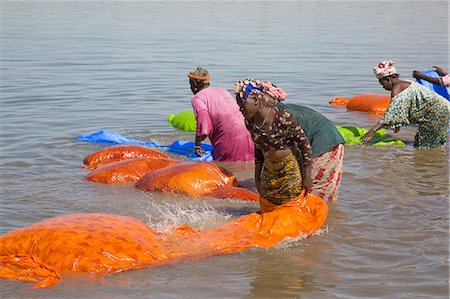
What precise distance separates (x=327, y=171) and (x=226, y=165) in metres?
1.97

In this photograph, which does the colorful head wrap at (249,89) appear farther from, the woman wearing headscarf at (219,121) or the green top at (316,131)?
the woman wearing headscarf at (219,121)

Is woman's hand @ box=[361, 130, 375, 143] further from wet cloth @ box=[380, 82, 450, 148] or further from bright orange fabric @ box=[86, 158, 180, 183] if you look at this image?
bright orange fabric @ box=[86, 158, 180, 183]

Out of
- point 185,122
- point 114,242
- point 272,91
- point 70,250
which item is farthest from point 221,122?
point 70,250

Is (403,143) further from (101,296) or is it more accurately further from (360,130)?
(101,296)

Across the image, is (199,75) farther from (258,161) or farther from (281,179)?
(281,179)

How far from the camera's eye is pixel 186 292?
502 cm

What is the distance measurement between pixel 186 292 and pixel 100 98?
371 inches

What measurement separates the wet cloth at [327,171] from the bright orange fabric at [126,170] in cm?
195

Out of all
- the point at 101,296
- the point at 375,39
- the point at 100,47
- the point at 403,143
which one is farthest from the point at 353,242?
the point at 375,39

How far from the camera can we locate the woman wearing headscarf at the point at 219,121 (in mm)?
8258

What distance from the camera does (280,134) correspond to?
578 cm

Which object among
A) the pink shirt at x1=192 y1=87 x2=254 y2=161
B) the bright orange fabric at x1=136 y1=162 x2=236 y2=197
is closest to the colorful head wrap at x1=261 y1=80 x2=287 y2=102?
the bright orange fabric at x1=136 y1=162 x2=236 y2=197

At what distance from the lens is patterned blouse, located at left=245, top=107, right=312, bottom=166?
575cm

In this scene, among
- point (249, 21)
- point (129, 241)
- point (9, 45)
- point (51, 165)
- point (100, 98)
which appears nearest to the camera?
point (129, 241)
